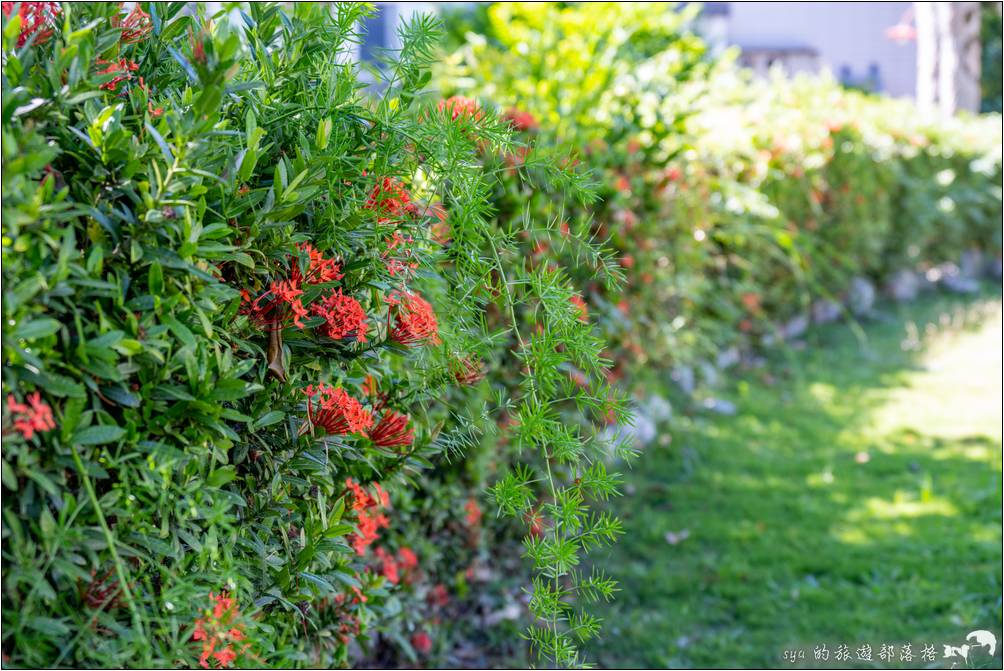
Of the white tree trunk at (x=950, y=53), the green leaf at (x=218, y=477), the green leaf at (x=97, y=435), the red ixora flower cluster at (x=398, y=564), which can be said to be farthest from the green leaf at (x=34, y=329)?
the white tree trunk at (x=950, y=53)

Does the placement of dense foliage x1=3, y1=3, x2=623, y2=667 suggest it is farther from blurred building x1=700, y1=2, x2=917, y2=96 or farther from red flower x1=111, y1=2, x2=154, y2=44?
blurred building x1=700, y1=2, x2=917, y2=96

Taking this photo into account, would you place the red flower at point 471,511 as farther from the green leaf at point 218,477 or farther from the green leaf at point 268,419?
the green leaf at point 218,477

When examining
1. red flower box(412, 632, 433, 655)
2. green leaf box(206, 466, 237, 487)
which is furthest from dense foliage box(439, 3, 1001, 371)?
red flower box(412, 632, 433, 655)

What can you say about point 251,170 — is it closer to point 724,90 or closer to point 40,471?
point 40,471

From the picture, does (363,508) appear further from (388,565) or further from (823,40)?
(823,40)

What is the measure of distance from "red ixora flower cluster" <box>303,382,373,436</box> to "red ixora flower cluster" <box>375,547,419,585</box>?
0.89 m

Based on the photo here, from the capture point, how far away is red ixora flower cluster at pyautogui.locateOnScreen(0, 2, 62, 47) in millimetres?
1301

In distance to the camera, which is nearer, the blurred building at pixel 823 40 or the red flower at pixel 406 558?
the red flower at pixel 406 558

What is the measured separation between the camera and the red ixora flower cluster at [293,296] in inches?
55.8

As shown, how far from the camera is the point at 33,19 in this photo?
1.34 metres

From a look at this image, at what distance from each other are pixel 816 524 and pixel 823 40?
22.8 m

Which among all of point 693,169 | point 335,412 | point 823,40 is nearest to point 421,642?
point 335,412

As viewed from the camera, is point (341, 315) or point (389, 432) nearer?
point (341, 315)

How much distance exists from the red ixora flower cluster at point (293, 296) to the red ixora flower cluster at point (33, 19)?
452 millimetres
